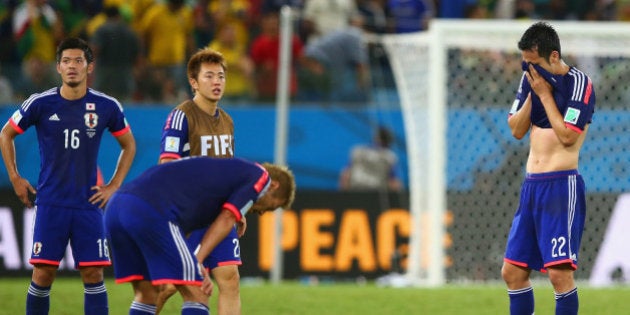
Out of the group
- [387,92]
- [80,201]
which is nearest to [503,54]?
[387,92]

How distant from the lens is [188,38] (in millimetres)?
16844

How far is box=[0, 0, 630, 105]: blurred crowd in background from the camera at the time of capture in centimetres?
1520

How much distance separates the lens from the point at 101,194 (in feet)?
28.3

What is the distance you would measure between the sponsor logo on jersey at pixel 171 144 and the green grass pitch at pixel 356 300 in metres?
2.68

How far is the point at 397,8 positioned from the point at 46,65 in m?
5.09

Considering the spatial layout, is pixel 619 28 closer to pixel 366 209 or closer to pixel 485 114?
pixel 485 114

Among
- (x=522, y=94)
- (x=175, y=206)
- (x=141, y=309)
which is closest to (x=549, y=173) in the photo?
(x=522, y=94)

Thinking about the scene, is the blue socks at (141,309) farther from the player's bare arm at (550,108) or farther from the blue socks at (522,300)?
the player's bare arm at (550,108)

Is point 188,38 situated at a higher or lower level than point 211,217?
higher

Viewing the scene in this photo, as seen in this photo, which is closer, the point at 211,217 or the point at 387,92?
the point at 211,217

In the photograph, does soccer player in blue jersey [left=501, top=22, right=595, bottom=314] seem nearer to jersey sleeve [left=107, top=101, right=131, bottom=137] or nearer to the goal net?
A: jersey sleeve [left=107, top=101, right=131, bottom=137]

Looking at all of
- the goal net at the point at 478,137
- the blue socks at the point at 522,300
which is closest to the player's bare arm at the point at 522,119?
the blue socks at the point at 522,300

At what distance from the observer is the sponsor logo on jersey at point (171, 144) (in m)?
8.01

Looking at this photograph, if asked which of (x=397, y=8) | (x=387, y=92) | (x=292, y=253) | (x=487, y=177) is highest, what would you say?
(x=397, y=8)
